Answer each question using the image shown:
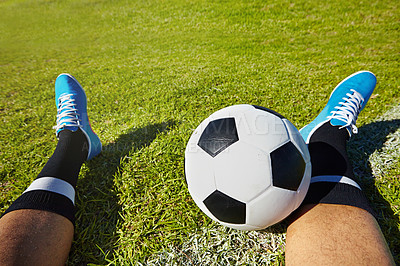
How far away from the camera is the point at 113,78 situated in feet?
19.2

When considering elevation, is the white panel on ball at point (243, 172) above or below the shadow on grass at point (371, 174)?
above

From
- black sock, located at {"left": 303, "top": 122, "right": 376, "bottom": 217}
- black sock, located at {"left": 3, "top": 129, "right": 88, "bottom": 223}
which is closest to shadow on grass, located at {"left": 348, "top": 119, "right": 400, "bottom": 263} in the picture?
black sock, located at {"left": 303, "top": 122, "right": 376, "bottom": 217}

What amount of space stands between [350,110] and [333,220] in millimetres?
1607

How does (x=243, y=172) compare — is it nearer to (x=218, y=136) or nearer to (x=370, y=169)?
(x=218, y=136)

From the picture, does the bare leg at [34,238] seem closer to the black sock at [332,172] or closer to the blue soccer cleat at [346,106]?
the black sock at [332,172]

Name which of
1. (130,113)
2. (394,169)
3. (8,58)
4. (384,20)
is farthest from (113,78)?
(384,20)

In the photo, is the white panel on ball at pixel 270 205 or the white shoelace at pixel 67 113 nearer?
the white panel on ball at pixel 270 205

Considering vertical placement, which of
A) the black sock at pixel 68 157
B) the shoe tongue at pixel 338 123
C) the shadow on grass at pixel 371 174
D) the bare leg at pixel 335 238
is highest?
the shoe tongue at pixel 338 123

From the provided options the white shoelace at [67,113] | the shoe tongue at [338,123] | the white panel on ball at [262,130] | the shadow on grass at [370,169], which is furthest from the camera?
the white shoelace at [67,113]

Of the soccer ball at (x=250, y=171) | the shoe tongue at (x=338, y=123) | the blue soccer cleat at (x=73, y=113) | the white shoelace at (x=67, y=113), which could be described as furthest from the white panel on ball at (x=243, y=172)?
the white shoelace at (x=67, y=113)

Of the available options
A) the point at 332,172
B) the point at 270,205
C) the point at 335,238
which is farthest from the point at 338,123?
the point at 270,205

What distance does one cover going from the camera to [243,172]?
1553 mm

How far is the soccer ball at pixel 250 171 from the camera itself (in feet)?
5.11

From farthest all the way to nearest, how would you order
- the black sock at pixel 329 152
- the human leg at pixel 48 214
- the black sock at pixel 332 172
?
the black sock at pixel 329 152 → the black sock at pixel 332 172 → the human leg at pixel 48 214
